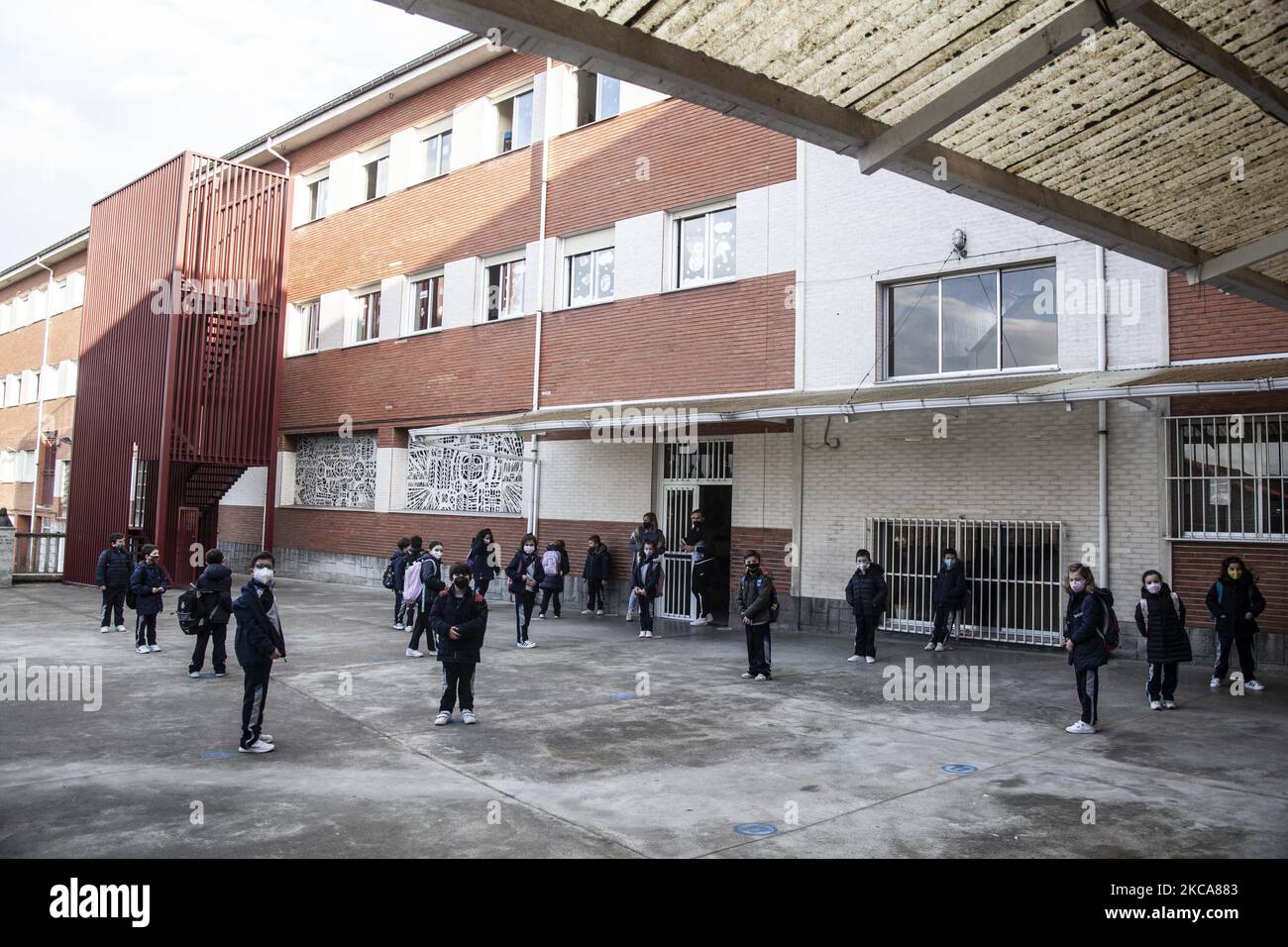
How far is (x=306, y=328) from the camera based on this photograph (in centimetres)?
2662

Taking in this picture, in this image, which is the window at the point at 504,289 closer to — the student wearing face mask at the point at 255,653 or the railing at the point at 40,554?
the railing at the point at 40,554

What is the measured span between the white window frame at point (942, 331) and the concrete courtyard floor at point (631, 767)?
4.37m

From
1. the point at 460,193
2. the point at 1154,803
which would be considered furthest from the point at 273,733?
the point at 460,193

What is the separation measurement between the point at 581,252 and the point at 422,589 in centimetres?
912

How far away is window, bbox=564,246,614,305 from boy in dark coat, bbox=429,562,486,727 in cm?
1124

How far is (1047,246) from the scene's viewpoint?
13367mm

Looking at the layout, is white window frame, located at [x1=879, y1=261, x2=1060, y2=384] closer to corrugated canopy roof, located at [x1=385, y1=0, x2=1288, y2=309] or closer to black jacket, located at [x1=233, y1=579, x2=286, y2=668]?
corrugated canopy roof, located at [x1=385, y1=0, x2=1288, y2=309]

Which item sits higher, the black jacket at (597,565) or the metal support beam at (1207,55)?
the metal support beam at (1207,55)

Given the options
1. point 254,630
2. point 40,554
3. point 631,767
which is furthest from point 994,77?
Answer: point 40,554

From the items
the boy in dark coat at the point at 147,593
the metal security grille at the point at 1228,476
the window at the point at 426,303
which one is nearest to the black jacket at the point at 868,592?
the metal security grille at the point at 1228,476

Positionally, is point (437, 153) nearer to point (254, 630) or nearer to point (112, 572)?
point (112, 572)

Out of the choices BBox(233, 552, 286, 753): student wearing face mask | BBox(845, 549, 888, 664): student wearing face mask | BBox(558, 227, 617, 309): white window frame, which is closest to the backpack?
BBox(233, 552, 286, 753): student wearing face mask

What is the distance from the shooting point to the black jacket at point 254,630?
296 inches

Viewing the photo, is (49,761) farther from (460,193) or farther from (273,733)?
(460,193)
